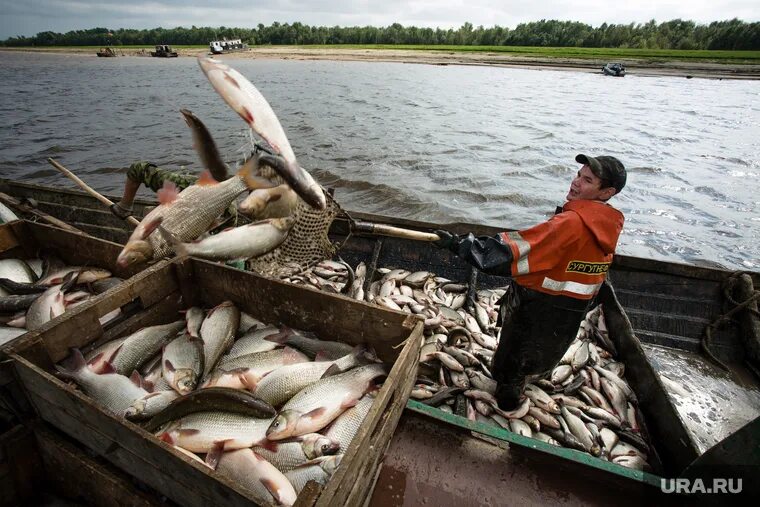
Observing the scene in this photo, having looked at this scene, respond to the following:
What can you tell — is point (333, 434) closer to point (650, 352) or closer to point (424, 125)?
point (650, 352)

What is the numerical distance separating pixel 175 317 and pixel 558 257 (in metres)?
3.00

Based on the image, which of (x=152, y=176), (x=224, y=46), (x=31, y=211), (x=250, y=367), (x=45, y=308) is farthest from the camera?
(x=224, y=46)

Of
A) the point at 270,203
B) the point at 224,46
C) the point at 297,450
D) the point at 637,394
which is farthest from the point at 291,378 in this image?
the point at 224,46

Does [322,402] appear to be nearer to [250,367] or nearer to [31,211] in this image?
[250,367]

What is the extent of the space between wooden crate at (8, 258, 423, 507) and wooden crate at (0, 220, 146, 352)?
1.03 meters

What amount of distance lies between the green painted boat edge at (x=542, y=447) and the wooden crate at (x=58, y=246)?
307cm

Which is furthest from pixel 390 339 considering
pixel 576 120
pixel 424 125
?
pixel 576 120

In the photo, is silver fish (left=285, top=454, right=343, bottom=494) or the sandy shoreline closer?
silver fish (left=285, top=454, right=343, bottom=494)

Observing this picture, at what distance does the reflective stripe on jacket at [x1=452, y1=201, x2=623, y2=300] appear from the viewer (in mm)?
2609

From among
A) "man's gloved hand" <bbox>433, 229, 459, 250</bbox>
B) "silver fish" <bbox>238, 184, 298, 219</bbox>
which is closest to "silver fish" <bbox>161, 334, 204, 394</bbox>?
"silver fish" <bbox>238, 184, 298, 219</bbox>

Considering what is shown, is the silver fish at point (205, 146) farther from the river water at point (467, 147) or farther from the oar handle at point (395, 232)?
the river water at point (467, 147)

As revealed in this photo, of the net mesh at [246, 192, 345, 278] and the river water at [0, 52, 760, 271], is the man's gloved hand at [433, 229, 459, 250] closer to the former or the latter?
the net mesh at [246, 192, 345, 278]

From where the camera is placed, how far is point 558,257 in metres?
2.65

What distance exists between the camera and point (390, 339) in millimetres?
2510
